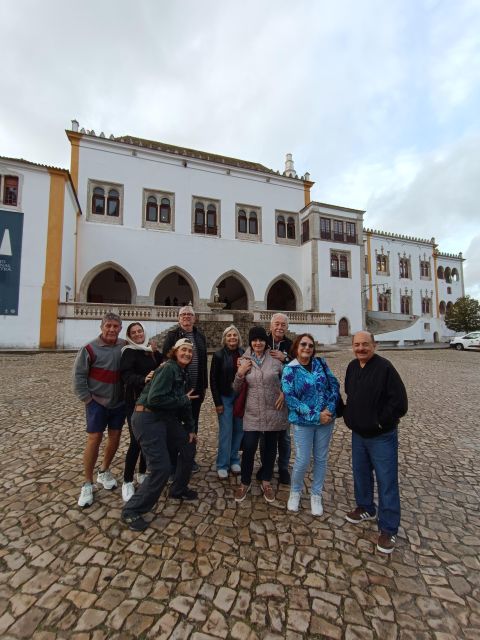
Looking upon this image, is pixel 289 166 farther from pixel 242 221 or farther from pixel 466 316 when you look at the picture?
pixel 466 316

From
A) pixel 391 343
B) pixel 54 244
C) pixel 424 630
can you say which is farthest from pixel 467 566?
pixel 391 343

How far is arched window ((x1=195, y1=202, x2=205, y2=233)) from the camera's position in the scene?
71.7ft

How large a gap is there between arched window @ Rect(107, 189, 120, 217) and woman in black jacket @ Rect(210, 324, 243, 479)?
1985 centimetres

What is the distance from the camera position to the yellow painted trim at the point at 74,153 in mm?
19078

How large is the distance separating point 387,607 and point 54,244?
57.0ft

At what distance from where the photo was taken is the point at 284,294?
2784cm

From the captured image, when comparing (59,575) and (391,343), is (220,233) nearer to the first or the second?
(391,343)

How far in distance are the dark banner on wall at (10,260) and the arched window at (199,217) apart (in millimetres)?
10802

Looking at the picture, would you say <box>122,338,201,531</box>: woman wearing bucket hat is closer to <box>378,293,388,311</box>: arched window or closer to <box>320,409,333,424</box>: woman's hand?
<box>320,409,333,424</box>: woman's hand

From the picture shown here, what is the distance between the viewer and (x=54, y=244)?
1490 cm

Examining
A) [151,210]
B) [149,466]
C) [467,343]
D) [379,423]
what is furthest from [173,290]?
[379,423]

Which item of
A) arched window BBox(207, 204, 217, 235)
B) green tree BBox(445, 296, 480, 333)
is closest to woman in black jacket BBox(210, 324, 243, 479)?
arched window BBox(207, 204, 217, 235)

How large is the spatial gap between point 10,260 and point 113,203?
26.8ft

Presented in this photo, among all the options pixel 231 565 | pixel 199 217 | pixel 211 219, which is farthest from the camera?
pixel 211 219
